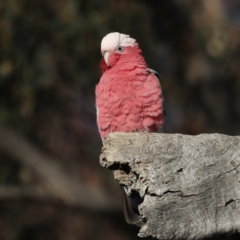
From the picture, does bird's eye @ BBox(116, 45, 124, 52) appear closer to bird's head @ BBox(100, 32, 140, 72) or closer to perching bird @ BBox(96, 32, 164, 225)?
bird's head @ BBox(100, 32, 140, 72)

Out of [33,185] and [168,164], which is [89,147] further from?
[168,164]

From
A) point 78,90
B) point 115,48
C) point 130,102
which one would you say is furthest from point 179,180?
point 78,90

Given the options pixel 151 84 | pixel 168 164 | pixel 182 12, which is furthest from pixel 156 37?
pixel 168 164

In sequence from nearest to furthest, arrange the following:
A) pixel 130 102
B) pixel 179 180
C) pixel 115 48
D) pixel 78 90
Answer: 1. pixel 179 180
2. pixel 130 102
3. pixel 115 48
4. pixel 78 90

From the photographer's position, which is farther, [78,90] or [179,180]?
[78,90]

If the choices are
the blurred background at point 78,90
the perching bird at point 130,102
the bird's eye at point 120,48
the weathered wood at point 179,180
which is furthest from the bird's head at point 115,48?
the blurred background at point 78,90

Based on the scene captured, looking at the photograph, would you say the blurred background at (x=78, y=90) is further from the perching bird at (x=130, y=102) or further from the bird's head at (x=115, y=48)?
the perching bird at (x=130, y=102)

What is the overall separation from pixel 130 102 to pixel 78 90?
3.24 meters

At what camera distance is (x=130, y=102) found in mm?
3416

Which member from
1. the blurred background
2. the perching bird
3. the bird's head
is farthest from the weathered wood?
the blurred background

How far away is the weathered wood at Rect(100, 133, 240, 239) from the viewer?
234 centimetres

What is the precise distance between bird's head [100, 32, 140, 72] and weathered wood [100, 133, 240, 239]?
1222 millimetres

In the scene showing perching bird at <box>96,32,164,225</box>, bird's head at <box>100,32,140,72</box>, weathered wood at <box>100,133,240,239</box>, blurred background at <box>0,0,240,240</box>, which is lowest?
weathered wood at <box>100,133,240,239</box>

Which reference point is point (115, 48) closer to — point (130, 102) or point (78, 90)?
point (130, 102)
